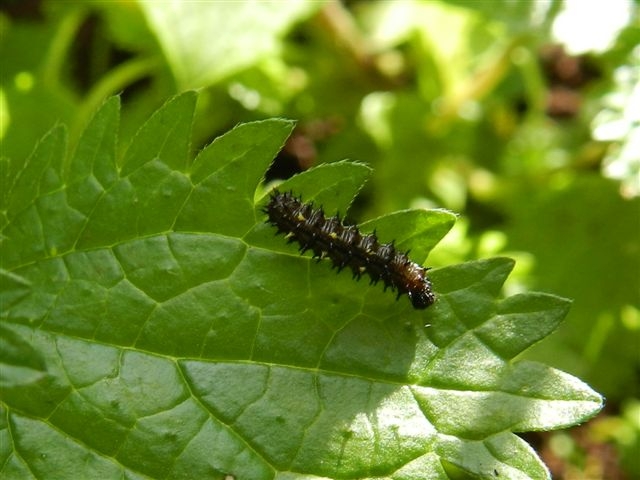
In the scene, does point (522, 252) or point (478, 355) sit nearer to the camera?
point (478, 355)

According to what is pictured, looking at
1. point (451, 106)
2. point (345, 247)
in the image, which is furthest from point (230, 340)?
point (451, 106)

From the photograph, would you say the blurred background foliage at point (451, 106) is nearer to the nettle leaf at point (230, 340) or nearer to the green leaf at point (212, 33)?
the green leaf at point (212, 33)

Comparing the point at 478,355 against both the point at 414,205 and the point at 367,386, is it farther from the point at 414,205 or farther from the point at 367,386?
the point at 414,205

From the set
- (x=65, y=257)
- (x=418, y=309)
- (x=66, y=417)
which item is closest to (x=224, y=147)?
(x=65, y=257)

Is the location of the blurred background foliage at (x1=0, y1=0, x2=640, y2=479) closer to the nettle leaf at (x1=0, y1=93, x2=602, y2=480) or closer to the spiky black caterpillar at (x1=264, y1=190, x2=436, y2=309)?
the nettle leaf at (x1=0, y1=93, x2=602, y2=480)

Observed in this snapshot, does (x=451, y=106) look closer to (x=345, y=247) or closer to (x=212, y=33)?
(x=212, y=33)

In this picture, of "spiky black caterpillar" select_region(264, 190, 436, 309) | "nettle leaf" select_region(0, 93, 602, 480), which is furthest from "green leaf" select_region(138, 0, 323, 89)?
"spiky black caterpillar" select_region(264, 190, 436, 309)
